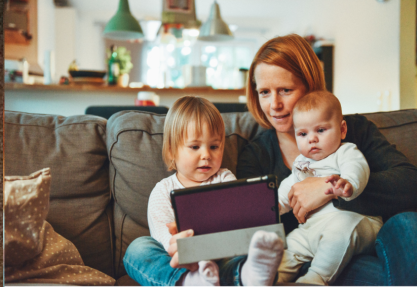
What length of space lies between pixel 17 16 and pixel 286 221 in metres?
1.16

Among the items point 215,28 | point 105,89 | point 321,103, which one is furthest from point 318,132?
point 215,28

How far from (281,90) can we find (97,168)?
2.07 feet

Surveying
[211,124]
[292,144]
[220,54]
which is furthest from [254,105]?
[220,54]

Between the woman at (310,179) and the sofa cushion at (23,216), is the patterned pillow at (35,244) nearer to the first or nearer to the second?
the sofa cushion at (23,216)

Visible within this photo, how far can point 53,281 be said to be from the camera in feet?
2.60

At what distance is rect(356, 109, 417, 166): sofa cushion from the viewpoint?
1124 millimetres

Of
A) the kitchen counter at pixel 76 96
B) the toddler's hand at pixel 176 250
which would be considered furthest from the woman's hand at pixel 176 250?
the kitchen counter at pixel 76 96

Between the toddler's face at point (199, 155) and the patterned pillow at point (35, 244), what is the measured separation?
346 mm

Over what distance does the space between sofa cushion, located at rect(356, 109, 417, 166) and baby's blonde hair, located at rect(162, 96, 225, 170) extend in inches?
24.7

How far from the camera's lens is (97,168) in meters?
1.07

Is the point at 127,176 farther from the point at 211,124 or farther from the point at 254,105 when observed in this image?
the point at 254,105

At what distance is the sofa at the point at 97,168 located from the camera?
0.99m

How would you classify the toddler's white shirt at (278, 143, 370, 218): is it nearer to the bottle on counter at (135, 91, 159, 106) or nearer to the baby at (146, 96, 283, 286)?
the baby at (146, 96, 283, 286)

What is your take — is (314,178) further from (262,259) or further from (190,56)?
(190,56)
